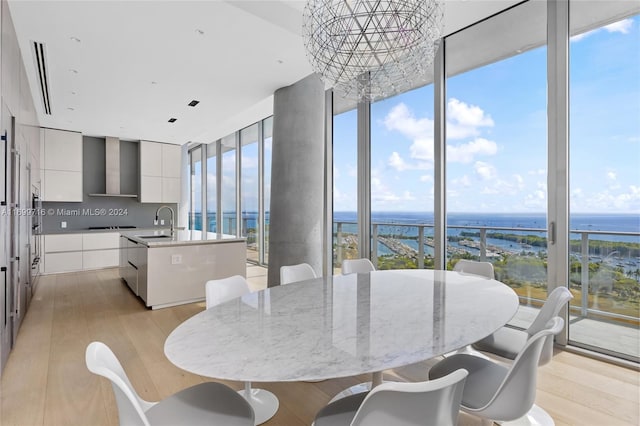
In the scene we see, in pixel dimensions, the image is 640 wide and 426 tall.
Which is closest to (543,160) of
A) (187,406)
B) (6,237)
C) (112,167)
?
(187,406)

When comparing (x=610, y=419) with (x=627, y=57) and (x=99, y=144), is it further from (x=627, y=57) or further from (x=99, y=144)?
(x=99, y=144)

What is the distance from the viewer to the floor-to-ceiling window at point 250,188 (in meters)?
7.01

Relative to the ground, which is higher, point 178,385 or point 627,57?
point 627,57

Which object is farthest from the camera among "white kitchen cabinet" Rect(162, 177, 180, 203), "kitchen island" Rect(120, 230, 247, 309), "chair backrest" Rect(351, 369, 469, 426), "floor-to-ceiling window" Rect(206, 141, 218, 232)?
"floor-to-ceiling window" Rect(206, 141, 218, 232)

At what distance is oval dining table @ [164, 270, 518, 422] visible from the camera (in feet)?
3.63

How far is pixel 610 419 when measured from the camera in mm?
1966

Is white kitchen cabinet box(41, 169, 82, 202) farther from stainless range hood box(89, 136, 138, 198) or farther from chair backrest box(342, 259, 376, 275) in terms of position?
chair backrest box(342, 259, 376, 275)

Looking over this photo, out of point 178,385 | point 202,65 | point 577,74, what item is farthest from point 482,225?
point 202,65

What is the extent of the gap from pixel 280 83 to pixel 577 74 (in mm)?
3137

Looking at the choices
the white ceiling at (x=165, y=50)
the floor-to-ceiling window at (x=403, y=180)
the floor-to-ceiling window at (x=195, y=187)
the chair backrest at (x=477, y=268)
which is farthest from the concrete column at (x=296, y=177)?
the floor-to-ceiling window at (x=195, y=187)

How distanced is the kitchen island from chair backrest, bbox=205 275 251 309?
231 cm

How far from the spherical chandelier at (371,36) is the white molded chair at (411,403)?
1.70m

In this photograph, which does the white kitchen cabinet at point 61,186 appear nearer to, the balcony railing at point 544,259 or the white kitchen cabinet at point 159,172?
the white kitchen cabinet at point 159,172

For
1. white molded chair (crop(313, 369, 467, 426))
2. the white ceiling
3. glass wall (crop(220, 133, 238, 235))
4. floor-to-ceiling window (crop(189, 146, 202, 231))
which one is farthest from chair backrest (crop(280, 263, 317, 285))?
floor-to-ceiling window (crop(189, 146, 202, 231))
